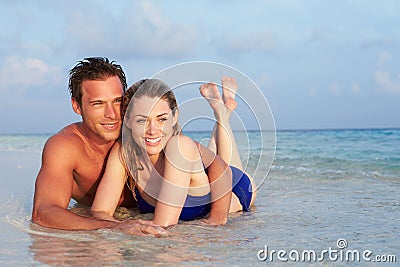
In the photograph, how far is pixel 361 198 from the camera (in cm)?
528

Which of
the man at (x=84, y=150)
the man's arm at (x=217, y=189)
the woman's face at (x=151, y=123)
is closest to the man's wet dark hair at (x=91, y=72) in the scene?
the man at (x=84, y=150)

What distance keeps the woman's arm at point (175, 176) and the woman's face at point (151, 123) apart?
87 mm

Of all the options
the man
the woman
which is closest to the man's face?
the man

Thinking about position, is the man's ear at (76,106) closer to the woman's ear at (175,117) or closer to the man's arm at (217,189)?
the woman's ear at (175,117)

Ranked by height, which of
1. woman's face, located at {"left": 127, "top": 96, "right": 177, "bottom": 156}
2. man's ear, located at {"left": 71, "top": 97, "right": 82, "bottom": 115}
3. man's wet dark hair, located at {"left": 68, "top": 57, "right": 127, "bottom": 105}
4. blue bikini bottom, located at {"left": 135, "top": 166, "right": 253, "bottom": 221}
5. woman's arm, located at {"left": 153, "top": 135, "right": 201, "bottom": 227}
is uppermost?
man's wet dark hair, located at {"left": 68, "top": 57, "right": 127, "bottom": 105}

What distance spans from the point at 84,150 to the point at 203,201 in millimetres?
1062

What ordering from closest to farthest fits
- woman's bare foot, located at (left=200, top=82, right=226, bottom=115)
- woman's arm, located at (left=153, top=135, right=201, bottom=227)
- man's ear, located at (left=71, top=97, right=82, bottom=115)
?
1. woman's arm, located at (left=153, top=135, right=201, bottom=227)
2. man's ear, located at (left=71, top=97, right=82, bottom=115)
3. woman's bare foot, located at (left=200, top=82, right=226, bottom=115)

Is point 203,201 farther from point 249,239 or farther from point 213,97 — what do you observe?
point 213,97

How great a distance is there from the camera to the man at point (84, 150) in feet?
11.7

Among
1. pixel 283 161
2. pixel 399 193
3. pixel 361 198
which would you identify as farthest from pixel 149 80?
pixel 283 161

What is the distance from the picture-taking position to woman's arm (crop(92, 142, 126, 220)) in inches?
150

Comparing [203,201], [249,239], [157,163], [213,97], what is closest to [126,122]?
[157,163]

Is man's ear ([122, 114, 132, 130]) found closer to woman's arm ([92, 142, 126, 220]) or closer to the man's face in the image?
the man's face

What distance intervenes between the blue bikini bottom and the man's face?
57 cm
